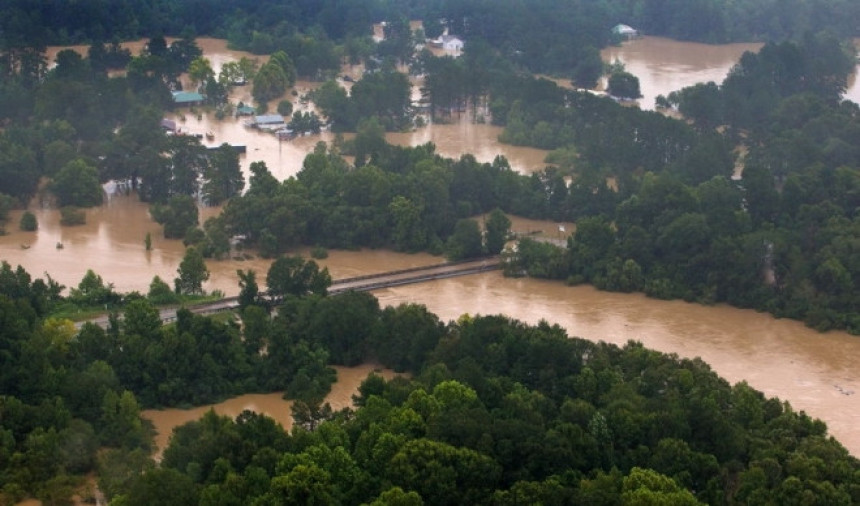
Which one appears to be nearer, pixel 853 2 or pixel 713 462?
pixel 713 462

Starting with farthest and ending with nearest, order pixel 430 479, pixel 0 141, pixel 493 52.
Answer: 1. pixel 493 52
2. pixel 0 141
3. pixel 430 479

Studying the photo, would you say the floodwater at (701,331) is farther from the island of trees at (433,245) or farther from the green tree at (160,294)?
the green tree at (160,294)

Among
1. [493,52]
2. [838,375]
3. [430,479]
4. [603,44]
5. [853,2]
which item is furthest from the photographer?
[853,2]

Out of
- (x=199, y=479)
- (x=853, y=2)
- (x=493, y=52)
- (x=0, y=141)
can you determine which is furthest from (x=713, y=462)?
(x=853, y=2)

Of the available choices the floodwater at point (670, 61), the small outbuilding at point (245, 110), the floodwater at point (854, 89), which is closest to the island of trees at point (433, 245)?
the small outbuilding at point (245, 110)

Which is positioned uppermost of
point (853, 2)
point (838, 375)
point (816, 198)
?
point (853, 2)

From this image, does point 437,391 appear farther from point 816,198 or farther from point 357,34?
point 357,34
